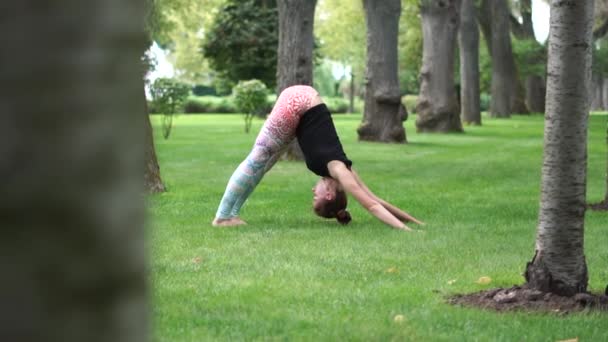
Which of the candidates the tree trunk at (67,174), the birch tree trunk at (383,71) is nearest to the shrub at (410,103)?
the birch tree trunk at (383,71)

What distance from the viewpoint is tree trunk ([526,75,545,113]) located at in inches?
2402

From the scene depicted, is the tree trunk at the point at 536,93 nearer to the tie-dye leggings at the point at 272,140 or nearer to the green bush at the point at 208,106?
the green bush at the point at 208,106

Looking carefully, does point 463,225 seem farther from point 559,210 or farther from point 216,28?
point 216,28

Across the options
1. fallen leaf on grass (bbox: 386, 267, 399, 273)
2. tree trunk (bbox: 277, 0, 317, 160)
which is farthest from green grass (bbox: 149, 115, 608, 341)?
tree trunk (bbox: 277, 0, 317, 160)

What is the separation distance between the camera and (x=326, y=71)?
101 meters

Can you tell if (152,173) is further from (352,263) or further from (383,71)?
(383,71)

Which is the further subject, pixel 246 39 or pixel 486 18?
pixel 246 39

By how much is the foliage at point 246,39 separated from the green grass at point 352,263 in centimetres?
3765

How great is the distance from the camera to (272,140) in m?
10.0

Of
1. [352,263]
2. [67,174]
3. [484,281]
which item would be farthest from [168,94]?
[67,174]

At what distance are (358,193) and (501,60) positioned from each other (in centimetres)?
4122

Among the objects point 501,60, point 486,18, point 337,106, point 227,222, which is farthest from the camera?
point 337,106

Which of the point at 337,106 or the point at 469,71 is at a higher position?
the point at 469,71

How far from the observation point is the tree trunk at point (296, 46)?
19219 millimetres
